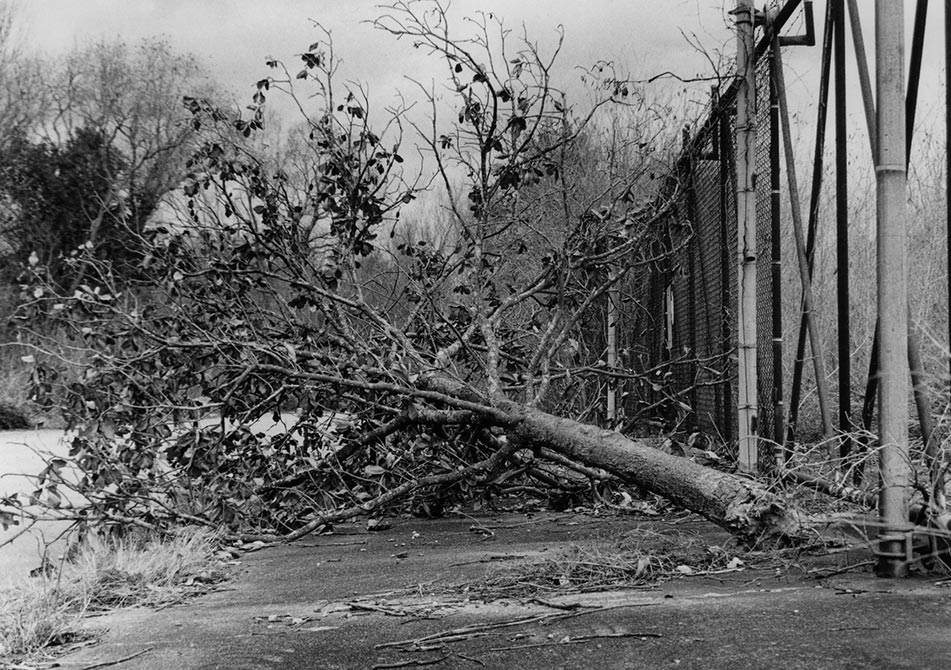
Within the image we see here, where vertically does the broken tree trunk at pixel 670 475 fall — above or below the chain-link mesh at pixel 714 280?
below

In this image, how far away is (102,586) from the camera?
14.5ft

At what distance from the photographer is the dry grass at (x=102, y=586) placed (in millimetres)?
3604

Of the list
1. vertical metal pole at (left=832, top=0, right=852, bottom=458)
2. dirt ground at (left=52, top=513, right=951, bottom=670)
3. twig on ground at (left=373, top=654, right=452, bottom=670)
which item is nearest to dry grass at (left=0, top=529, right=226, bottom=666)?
dirt ground at (left=52, top=513, right=951, bottom=670)

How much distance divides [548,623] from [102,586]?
6.99 feet

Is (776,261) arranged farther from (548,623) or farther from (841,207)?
(548,623)

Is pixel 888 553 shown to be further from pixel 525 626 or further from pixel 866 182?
pixel 866 182

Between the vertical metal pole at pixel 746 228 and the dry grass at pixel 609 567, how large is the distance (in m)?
1.68

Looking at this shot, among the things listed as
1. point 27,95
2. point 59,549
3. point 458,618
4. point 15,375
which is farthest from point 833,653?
point 27,95

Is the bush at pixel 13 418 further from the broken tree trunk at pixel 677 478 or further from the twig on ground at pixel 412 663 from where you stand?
the twig on ground at pixel 412 663

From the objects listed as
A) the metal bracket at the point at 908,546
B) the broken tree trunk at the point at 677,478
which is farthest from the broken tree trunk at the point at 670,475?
the metal bracket at the point at 908,546

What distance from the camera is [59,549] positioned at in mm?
6168

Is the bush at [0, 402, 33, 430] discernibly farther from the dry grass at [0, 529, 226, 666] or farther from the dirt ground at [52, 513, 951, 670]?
the dirt ground at [52, 513, 951, 670]

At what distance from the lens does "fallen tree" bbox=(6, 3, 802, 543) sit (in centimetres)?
539

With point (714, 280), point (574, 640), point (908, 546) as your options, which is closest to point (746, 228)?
point (714, 280)
